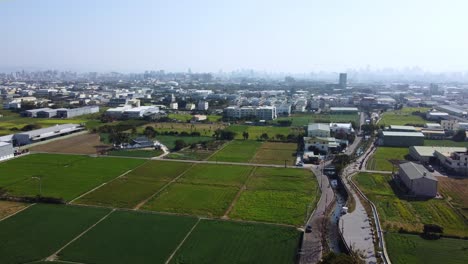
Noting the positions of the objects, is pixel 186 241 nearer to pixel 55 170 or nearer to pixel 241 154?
pixel 55 170

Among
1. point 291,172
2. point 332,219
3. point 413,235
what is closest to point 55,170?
point 291,172

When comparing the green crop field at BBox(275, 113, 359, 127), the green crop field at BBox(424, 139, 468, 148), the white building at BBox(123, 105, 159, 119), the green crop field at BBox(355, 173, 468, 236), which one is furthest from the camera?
the white building at BBox(123, 105, 159, 119)

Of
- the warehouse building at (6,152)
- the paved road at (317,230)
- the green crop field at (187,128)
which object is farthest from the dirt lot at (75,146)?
the paved road at (317,230)

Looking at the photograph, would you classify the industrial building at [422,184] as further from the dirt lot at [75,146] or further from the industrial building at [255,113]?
the industrial building at [255,113]

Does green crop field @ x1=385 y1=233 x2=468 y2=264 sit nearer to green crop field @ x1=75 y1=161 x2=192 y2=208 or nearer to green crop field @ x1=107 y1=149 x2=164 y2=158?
green crop field @ x1=75 y1=161 x2=192 y2=208

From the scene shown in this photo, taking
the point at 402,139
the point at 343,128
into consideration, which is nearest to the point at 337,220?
the point at 402,139

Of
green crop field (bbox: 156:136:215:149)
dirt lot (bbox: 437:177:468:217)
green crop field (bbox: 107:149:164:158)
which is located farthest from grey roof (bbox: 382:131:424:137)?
green crop field (bbox: 107:149:164:158)
